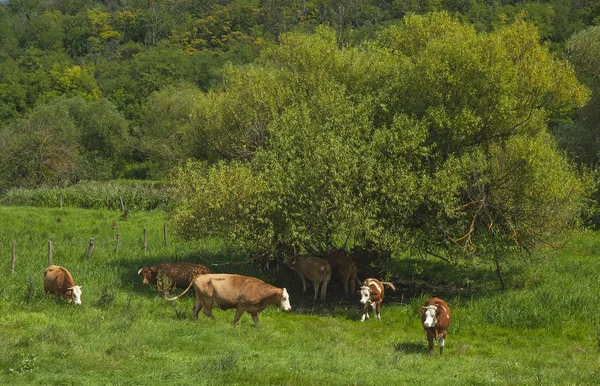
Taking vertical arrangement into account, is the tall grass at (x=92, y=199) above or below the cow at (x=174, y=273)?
below

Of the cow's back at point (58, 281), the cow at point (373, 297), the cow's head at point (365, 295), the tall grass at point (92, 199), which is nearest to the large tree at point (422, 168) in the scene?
the cow at point (373, 297)

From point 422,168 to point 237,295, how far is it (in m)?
8.89

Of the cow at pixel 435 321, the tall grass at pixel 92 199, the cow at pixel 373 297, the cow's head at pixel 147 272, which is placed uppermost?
the cow at pixel 435 321

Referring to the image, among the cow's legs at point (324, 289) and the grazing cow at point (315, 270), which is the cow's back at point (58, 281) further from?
the cow's legs at point (324, 289)

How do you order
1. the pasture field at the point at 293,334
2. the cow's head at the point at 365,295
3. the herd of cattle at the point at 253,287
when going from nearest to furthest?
the pasture field at the point at 293,334 → the herd of cattle at the point at 253,287 → the cow's head at the point at 365,295

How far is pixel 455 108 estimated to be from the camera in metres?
23.6

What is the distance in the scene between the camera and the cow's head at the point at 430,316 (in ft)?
55.0

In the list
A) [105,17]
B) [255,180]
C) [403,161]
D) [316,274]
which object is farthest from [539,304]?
[105,17]

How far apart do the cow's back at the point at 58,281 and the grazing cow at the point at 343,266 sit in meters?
10.4

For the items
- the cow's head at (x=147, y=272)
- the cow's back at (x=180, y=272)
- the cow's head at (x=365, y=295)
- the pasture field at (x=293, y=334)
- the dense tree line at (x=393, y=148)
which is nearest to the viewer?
the pasture field at (x=293, y=334)

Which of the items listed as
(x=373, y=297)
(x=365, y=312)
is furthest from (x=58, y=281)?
(x=373, y=297)

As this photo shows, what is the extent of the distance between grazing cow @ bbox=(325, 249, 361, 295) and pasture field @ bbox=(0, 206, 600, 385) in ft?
2.85

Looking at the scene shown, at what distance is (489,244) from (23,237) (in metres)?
25.4

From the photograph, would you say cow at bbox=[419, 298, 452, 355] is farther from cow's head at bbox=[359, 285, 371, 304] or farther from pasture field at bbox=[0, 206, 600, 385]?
cow's head at bbox=[359, 285, 371, 304]
